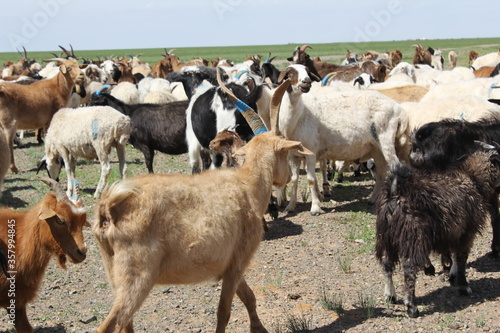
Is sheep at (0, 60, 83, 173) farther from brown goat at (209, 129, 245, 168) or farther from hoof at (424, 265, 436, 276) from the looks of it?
hoof at (424, 265, 436, 276)

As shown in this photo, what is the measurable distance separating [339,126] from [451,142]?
303 cm

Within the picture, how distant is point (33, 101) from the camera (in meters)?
14.6

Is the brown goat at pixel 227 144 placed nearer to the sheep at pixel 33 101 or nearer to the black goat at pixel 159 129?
the black goat at pixel 159 129

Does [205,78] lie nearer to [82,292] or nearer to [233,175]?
[82,292]

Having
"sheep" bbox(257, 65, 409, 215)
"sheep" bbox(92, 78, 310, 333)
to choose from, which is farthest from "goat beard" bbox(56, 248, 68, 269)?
"sheep" bbox(257, 65, 409, 215)

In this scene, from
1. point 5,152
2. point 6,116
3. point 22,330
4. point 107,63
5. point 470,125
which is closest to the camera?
point 22,330

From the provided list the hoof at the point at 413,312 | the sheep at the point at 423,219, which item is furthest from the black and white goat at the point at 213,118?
the hoof at the point at 413,312

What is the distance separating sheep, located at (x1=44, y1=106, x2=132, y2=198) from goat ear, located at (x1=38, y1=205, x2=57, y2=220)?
5689mm

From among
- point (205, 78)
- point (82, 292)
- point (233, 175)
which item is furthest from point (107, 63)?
point (233, 175)

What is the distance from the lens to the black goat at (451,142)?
6750 mm

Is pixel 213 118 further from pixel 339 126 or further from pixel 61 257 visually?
pixel 61 257

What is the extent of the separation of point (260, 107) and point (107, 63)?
17.1 meters

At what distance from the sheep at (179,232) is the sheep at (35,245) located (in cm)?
91

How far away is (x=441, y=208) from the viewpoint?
5.66 m
